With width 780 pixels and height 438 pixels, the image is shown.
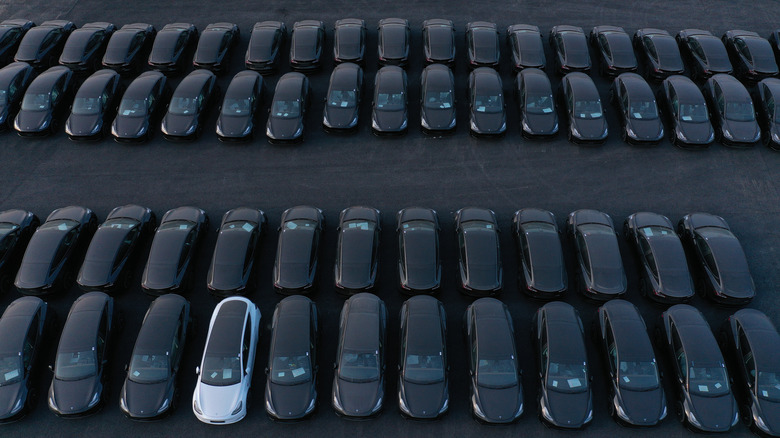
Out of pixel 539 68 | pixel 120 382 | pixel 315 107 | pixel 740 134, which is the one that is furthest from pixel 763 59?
A: pixel 120 382

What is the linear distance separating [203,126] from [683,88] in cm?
1516

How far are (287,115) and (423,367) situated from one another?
9.03 meters

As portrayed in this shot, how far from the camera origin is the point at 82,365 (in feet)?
39.7

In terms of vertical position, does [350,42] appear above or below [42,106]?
above

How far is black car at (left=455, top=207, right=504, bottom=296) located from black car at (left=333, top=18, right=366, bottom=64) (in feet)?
26.2

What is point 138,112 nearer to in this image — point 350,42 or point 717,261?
point 350,42

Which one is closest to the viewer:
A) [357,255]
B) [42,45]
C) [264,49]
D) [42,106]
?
[357,255]

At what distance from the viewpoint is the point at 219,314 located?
12.8 meters

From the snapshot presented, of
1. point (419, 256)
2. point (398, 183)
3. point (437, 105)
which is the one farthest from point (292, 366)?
point (437, 105)

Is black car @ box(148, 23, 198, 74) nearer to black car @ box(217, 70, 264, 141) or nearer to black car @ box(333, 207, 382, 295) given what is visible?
black car @ box(217, 70, 264, 141)

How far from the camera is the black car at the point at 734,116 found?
16.9 m

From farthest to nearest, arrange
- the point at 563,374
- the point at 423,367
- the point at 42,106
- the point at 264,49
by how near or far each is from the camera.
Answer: the point at 264,49, the point at 42,106, the point at 423,367, the point at 563,374

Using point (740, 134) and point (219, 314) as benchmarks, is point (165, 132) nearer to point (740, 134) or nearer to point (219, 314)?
point (219, 314)

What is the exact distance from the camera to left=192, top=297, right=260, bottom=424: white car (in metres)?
11.9
